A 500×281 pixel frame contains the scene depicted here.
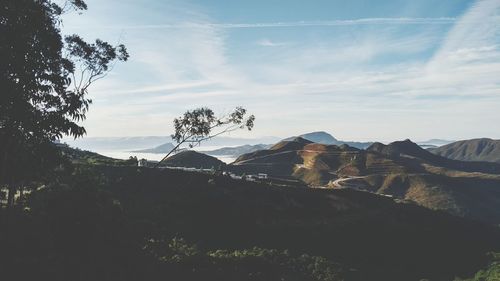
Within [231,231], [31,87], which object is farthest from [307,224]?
[31,87]

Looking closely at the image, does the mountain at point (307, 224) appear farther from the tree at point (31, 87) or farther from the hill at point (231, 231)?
the tree at point (31, 87)

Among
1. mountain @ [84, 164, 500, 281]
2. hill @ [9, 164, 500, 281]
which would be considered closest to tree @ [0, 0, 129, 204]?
hill @ [9, 164, 500, 281]

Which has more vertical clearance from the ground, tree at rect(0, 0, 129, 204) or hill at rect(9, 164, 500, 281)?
tree at rect(0, 0, 129, 204)

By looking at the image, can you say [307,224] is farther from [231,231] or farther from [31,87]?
[31,87]

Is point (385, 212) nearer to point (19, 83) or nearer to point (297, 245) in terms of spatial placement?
point (297, 245)

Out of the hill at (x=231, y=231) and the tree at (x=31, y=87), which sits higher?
the tree at (x=31, y=87)

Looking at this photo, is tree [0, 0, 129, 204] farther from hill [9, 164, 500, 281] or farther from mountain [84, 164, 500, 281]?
mountain [84, 164, 500, 281]

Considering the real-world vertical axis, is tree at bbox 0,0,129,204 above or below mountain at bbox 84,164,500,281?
above

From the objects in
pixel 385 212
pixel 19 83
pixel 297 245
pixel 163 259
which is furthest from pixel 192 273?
pixel 385 212

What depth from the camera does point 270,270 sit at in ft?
111

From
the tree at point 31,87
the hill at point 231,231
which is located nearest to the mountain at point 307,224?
the hill at point 231,231

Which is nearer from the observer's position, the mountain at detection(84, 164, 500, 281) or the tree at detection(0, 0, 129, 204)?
the tree at detection(0, 0, 129, 204)

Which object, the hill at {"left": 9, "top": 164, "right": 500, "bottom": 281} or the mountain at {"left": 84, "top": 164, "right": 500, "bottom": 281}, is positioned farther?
the mountain at {"left": 84, "top": 164, "right": 500, "bottom": 281}

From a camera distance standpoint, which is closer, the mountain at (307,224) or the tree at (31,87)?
the tree at (31,87)
